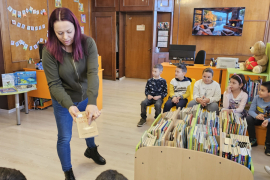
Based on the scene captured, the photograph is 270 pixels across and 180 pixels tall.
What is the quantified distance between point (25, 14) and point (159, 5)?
136 inches

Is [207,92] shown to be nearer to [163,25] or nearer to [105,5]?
[163,25]

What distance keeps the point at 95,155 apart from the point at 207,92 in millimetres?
1734

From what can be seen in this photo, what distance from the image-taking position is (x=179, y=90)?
3.23 m

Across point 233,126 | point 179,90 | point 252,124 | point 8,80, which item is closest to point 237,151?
point 233,126

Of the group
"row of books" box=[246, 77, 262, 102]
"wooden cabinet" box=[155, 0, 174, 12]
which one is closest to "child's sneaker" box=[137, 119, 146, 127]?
"row of books" box=[246, 77, 262, 102]

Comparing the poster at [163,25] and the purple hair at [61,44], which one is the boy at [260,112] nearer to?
the purple hair at [61,44]

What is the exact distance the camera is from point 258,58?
3004mm

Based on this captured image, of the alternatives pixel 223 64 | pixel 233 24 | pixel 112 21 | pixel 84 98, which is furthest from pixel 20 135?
pixel 233 24

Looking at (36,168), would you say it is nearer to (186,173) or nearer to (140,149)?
(140,149)

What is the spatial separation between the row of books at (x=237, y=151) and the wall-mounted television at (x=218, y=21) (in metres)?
4.93

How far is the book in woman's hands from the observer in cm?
140

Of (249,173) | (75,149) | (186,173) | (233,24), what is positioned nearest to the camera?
(249,173)

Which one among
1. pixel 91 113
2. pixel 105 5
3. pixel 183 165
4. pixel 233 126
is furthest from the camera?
pixel 105 5

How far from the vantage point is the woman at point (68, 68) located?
142 centimetres
